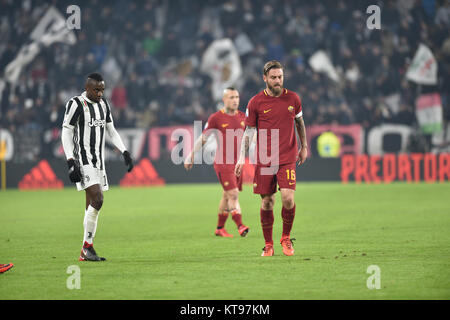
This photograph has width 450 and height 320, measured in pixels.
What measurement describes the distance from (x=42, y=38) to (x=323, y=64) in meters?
10.6

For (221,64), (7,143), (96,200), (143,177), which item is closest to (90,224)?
(96,200)

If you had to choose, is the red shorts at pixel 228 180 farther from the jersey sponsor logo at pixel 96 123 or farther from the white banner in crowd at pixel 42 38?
the white banner in crowd at pixel 42 38

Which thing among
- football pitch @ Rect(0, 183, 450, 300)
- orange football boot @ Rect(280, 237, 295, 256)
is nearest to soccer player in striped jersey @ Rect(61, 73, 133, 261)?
football pitch @ Rect(0, 183, 450, 300)

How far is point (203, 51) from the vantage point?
28062 mm

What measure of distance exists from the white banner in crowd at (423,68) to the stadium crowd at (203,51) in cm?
24

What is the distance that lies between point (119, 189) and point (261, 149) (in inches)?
575

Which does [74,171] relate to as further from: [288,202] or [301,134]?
Answer: [301,134]

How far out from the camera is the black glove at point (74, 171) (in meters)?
8.45

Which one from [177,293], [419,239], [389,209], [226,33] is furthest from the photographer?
[226,33]

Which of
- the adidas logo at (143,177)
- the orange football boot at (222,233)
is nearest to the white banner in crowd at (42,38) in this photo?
the adidas logo at (143,177)
